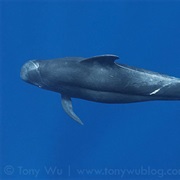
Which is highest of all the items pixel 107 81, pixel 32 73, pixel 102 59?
pixel 102 59

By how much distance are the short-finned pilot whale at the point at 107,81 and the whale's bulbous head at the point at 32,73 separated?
0.23m

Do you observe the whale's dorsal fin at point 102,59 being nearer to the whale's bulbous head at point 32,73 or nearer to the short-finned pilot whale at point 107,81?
the short-finned pilot whale at point 107,81

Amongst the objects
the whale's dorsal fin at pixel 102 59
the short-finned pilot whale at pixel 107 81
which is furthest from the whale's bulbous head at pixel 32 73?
the whale's dorsal fin at pixel 102 59

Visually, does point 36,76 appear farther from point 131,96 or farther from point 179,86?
point 179,86

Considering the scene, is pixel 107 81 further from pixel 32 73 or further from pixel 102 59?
pixel 32 73

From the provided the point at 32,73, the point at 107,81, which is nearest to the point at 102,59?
the point at 107,81

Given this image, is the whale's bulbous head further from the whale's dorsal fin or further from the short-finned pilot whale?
the whale's dorsal fin

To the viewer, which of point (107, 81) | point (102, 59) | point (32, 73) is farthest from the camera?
point (32, 73)

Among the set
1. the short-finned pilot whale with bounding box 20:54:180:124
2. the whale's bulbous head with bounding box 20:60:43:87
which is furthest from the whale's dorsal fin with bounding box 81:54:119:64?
the whale's bulbous head with bounding box 20:60:43:87

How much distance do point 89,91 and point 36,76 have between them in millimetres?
1140

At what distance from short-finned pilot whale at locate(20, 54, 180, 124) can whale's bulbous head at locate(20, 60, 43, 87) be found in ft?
0.76

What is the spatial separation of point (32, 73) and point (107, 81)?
1.58 m

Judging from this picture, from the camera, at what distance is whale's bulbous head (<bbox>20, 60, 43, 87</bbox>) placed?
721cm

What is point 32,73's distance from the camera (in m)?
7.30
